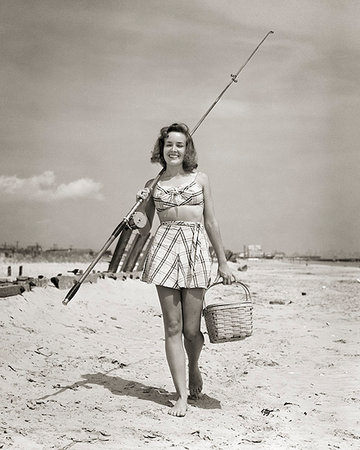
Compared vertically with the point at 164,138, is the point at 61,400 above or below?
below

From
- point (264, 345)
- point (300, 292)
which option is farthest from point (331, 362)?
point (300, 292)

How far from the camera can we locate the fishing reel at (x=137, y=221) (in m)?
3.83

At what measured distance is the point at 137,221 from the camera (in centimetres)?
383

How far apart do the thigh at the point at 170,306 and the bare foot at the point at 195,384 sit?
44 centimetres

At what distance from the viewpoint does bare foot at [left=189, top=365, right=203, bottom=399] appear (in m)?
3.90

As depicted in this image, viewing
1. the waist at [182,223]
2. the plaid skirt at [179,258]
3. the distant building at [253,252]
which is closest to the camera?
the plaid skirt at [179,258]

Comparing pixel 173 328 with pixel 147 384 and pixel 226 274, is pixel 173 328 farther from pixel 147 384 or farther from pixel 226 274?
pixel 147 384

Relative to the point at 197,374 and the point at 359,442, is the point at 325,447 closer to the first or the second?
the point at 359,442

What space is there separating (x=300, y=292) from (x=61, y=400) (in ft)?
30.9

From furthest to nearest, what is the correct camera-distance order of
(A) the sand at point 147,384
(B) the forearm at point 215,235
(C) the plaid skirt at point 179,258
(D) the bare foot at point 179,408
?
(B) the forearm at point 215,235 < (C) the plaid skirt at point 179,258 < (D) the bare foot at point 179,408 < (A) the sand at point 147,384

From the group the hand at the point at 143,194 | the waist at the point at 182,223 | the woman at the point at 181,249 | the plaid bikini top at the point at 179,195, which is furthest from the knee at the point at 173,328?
the hand at the point at 143,194

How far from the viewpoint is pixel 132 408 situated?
3639 mm

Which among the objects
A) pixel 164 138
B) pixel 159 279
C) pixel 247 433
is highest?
pixel 164 138

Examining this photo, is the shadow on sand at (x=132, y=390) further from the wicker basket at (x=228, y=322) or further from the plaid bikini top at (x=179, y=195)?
the plaid bikini top at (x=179, y=195)
